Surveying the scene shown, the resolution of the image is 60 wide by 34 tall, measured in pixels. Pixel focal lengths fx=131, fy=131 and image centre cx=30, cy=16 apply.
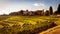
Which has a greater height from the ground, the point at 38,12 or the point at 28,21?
the point at 38,12

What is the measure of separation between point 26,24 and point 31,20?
475 mm

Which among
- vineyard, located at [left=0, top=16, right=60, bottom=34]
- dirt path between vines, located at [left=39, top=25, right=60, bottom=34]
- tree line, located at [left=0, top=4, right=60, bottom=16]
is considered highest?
tree line, located at [left=0, top=4, right=60, bottom=16]

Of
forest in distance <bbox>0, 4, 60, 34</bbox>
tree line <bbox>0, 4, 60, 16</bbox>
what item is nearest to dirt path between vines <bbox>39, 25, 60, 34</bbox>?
forest in distance <bbox>0, 4, 60, 34</bbox>

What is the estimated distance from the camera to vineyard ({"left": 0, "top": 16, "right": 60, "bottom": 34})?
4.87 m

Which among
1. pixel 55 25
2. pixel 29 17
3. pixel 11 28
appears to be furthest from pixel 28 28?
pixel 55 25

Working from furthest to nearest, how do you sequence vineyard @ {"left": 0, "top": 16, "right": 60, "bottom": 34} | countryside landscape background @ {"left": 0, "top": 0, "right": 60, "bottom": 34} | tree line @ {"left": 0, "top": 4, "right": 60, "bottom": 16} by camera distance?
tree line @ {"left": 0, "top": 4, "right": 60, "bottom": 16} → countryside landscape background @ {"left": 0, "top": 0, "right": 60, "bottom": 34} → vineyard @ {"left": 0, "top": 16, "right": 60, "bottom": 34}

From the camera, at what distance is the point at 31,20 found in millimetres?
6012

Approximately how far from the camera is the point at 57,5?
23.5 ft

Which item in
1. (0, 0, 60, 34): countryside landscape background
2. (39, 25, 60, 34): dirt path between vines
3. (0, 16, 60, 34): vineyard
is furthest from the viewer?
(39, 25, 60, 34): dirt path between vines

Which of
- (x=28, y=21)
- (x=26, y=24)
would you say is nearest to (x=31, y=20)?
(x=28, y=21)

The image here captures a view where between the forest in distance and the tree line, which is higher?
the tree line

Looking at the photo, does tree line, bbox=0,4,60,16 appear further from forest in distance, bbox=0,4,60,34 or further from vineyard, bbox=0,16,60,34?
vineyard, bbox=0,16,60,34

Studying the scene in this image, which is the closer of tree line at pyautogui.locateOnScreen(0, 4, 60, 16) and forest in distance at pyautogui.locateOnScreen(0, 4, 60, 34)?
forest in distance at pyautogui.locateOnScreen(0, 4, 60, 34)

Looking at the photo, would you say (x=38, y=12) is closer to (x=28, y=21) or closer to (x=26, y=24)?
(x=28, y=21)
